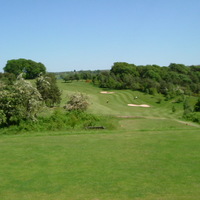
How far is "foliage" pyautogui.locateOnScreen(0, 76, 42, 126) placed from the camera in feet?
70.3

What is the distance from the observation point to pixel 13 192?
7.05 meters

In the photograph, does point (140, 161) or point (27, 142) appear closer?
point (140, 161)

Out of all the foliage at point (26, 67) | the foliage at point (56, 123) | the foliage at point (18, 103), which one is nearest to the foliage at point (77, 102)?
the foliage at point (56, 123)

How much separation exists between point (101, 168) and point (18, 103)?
1563 cm

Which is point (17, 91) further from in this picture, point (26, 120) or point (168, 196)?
point (168, 196)

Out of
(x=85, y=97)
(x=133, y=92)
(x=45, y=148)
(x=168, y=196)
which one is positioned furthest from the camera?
(x=133, y=92)

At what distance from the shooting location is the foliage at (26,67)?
103438 millimetres

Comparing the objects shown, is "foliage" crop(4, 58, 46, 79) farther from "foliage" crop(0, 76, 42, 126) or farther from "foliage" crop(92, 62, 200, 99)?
"foliage" crop(0, 76, 42, 126)

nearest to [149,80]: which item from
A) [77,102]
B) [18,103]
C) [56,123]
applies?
→ [77,102]

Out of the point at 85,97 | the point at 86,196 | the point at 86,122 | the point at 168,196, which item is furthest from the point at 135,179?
the point at 85,97

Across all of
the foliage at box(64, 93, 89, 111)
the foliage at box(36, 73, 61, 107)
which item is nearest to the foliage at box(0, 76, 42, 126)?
the foliage at box(36, 73, 61, 107)

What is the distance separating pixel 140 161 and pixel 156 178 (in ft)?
5.67

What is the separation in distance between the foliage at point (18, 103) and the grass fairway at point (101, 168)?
25.9 feet

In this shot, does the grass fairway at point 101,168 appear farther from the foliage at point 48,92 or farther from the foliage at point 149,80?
the foliage at point 149,80
